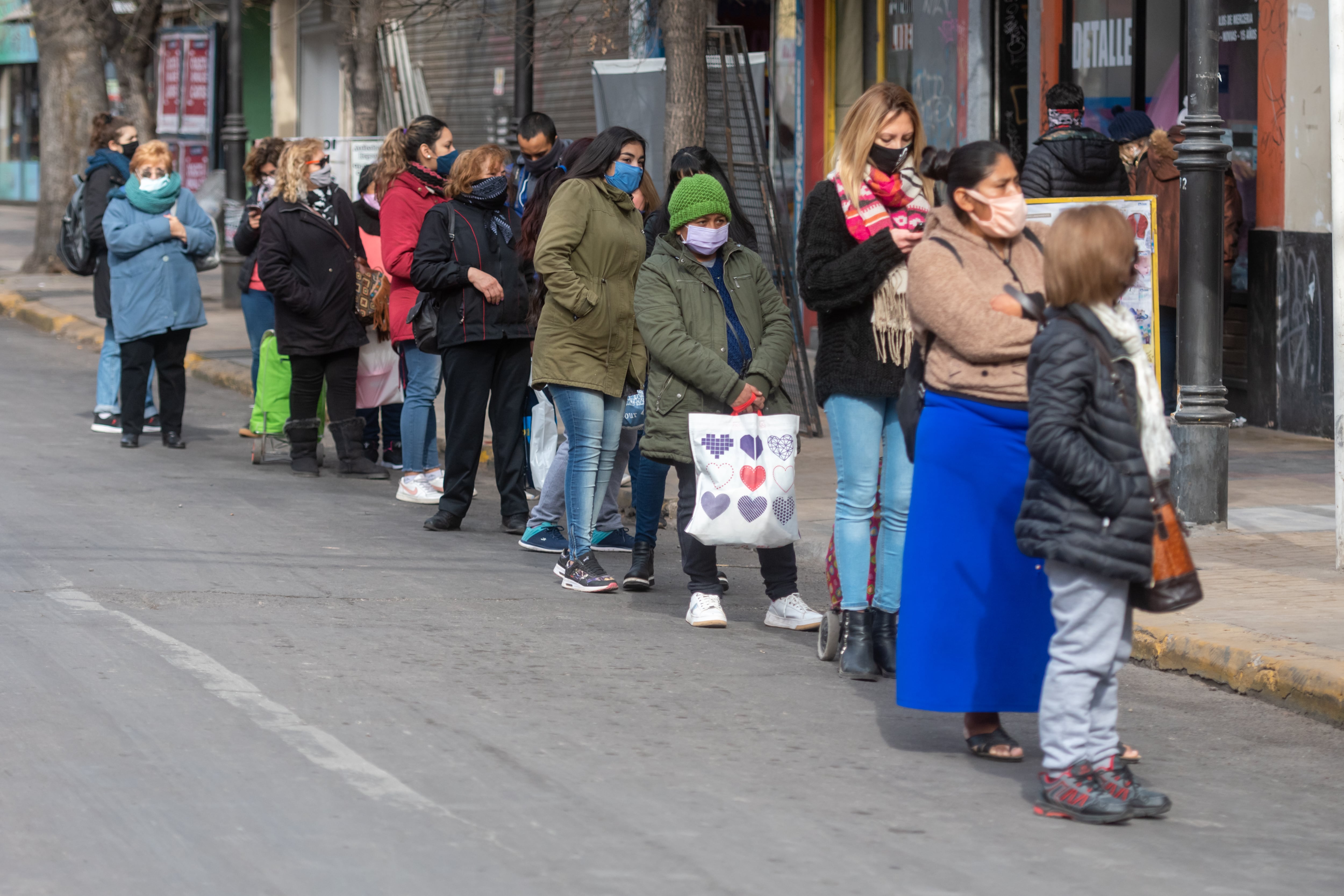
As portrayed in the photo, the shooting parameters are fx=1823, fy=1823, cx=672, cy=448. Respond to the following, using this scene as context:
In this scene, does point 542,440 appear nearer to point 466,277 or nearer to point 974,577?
point 466,277

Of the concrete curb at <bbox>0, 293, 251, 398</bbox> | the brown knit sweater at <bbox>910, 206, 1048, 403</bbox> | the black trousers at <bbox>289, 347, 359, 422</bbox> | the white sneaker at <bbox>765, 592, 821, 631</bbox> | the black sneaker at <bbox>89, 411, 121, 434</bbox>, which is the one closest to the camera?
the brown knit sweater at <bbox>910, 206, 1048, 403</bbox>

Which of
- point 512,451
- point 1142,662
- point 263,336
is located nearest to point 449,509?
point 512,451

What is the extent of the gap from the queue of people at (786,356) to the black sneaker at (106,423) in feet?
0.60

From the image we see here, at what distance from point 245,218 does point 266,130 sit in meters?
25.5

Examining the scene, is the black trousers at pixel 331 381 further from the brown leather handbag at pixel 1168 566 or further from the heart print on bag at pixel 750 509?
the brown leather handbag at pixel 1168 566

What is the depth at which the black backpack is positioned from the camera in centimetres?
1200

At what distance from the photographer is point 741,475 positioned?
22.1 feet

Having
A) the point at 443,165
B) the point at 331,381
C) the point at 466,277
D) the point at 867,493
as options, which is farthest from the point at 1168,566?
the point at 331,381

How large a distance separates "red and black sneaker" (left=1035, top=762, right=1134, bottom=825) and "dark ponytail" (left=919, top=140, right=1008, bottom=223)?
5.33 feet

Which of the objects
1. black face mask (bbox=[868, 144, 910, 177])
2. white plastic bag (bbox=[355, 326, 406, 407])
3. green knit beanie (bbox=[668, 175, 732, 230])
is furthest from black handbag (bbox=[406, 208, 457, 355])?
black face mask (bbox=[868, 144, 910, 177])

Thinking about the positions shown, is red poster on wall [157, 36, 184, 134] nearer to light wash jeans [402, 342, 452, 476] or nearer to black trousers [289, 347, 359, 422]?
black trousers [289, 347, 359, 422]

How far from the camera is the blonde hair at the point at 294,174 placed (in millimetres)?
10445

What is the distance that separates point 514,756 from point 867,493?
169 cm

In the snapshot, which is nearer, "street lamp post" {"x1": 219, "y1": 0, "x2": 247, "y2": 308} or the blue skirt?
the blue skirt
